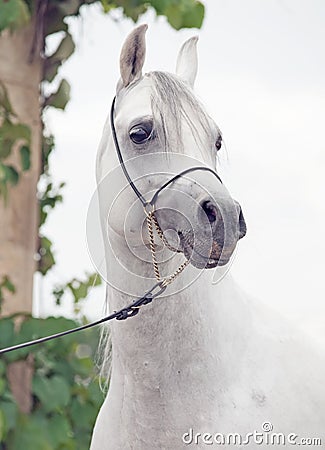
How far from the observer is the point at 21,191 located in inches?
111

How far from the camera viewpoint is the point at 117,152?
1378 millimetres

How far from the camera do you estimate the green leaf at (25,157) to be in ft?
9.03

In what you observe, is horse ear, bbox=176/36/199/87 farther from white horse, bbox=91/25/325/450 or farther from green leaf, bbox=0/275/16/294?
green leaf, bbox=0/275/16/294

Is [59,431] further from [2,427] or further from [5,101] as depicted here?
[5,101]

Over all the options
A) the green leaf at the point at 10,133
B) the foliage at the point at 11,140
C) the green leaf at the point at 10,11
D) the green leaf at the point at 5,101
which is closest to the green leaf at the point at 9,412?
the foliage at the point at 11,140

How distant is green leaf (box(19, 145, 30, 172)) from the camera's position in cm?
275

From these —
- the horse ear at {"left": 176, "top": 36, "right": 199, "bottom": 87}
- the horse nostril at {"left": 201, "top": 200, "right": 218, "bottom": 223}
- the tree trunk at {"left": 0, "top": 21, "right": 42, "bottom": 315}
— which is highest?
the horse ear at {"left": 176, "top": 36, "right": 199, "bottom": 87}

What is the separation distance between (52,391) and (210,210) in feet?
5.38

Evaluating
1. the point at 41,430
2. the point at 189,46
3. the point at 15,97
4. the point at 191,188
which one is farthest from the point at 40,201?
the point at 191,188

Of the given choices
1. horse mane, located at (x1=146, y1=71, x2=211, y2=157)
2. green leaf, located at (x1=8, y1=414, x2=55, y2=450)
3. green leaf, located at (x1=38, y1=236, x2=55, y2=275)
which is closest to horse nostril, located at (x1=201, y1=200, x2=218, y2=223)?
horse mane, located at (x1=146, y1=71, x2=211, y2=157)

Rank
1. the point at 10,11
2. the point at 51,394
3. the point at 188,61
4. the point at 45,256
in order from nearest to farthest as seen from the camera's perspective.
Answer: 1. the point at 188,61
2. the point at 10,11
3. the point at 51,394
4. the point at 45,256

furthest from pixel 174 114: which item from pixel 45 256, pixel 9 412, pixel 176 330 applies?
pixel 45 256

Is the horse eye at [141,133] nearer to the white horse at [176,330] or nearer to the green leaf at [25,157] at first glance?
the white horse at [176,330]

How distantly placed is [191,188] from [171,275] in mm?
152
